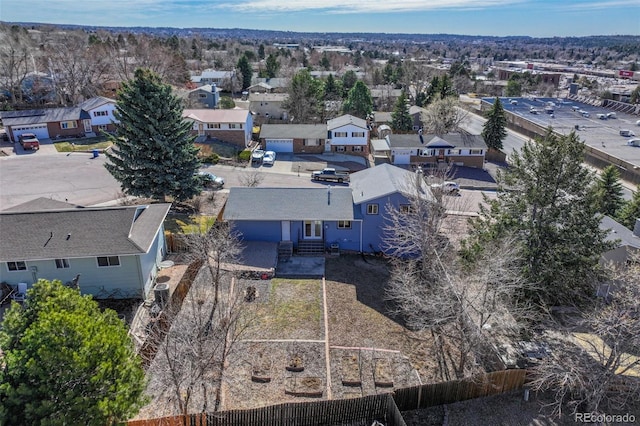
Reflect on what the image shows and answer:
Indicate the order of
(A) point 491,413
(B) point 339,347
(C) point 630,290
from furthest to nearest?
(B) point 339,347 → (A) point 491,413 → (C) point 630,290

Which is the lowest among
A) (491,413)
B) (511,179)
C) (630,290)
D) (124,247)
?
(491,413)

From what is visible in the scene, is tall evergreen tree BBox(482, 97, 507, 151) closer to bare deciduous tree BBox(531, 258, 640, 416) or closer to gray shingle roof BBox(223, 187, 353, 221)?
gray shingle roof BBox(223, 187, 353, 221)

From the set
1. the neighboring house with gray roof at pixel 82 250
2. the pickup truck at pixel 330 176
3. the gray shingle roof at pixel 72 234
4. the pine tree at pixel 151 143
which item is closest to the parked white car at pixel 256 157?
the pickup truck at pixel 330 176

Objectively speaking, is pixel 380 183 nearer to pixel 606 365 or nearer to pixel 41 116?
pixel 606 365

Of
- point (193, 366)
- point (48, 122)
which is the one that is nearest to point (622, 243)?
point (193, 366)

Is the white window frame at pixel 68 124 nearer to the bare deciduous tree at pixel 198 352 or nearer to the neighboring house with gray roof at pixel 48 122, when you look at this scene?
the neighboring house with gray roof at pixel 48 122

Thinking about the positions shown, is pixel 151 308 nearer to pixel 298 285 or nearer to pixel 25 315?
pixel 298 285

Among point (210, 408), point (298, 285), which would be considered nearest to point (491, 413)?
point (210, 408)
